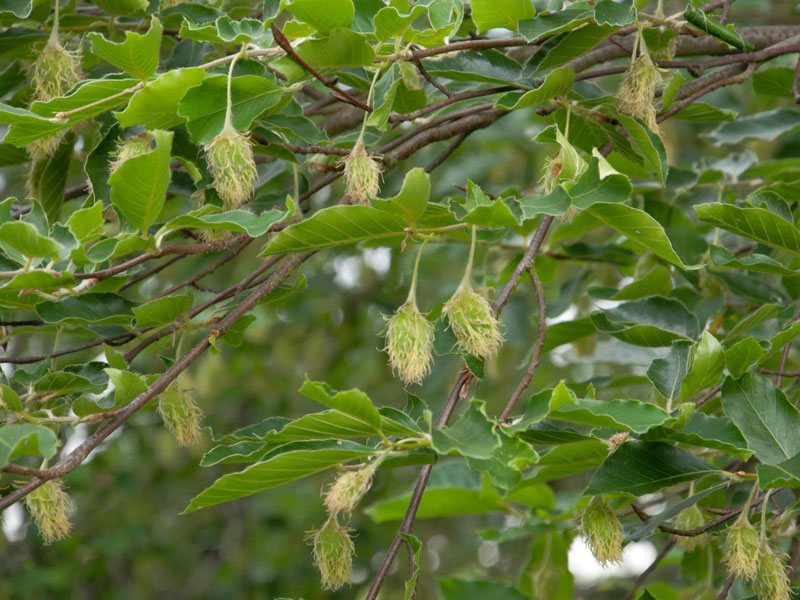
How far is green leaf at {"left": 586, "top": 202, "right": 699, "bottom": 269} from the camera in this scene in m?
1.26

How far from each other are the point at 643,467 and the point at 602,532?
130 millimetres

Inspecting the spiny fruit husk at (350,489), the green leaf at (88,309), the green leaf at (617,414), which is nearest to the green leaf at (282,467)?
the spiny fruit husk at (350,489)

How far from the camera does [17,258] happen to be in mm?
1290

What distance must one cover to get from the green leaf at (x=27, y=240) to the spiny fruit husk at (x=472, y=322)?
58 cm

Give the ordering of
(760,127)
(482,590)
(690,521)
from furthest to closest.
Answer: (760,127)
(482,590)
(690,521)

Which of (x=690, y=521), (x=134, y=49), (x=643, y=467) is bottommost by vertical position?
(x=690, y=521)

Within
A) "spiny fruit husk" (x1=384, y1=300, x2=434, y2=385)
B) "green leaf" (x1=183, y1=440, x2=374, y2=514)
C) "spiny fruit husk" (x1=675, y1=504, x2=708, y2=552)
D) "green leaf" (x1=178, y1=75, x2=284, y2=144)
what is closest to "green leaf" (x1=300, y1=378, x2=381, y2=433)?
"green leaf" (x1=183, y1=440, x2=374, y2=514)

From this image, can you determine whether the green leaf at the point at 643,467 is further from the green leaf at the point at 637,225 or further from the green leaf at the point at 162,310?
the green leaf at the point at 162,310

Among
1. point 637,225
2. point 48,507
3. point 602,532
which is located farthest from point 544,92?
point 48,507

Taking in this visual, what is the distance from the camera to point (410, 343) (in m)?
1.30

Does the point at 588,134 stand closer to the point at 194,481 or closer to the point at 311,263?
the point at 311,263

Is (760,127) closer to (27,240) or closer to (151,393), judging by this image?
(151,393)

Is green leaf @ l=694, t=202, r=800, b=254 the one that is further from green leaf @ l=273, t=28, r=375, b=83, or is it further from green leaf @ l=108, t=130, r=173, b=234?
green leaf @ l=108, t=130, r=173, b=234

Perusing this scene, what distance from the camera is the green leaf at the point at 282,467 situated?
115 cm
